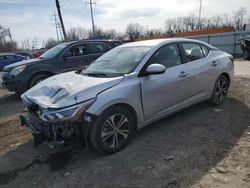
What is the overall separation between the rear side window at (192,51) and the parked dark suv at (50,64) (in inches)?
158

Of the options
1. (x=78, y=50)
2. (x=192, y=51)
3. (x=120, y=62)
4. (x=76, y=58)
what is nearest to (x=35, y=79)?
(x=76, y=58)

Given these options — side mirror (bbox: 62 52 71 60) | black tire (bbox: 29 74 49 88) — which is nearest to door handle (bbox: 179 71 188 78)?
side mirror (bbox: 62 52 71 60)

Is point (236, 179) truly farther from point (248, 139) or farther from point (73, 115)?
point (73, 115)

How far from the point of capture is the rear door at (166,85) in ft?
13.8

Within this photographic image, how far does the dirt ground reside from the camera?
3.23 m

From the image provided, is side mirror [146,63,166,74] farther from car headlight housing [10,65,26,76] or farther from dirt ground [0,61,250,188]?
car headlight housing [10,65,26,76]

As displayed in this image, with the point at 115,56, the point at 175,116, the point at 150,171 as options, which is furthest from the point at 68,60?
the point at 150,171

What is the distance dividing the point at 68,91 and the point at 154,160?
157 centimetres

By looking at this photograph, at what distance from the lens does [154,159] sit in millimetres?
3699

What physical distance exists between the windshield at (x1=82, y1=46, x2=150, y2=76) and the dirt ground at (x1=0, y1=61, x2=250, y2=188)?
1199mm

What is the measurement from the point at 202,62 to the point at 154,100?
5.44ft

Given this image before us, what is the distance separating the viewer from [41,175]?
3480 mm

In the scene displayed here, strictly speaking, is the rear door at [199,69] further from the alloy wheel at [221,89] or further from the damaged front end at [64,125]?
the damaged front end at [64,125]

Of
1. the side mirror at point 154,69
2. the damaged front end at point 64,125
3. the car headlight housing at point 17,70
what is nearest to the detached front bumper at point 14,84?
the car headlight housing at point 17,70
